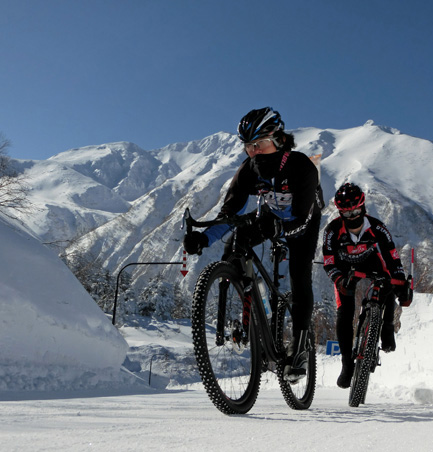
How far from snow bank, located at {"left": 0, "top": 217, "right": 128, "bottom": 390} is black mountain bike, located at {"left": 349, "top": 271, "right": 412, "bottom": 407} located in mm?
6397

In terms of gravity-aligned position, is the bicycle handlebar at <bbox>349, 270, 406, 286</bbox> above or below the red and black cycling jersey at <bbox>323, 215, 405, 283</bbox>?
below

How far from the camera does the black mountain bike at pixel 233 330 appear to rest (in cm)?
300

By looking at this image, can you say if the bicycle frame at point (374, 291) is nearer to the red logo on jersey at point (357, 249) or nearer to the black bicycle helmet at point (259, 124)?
the red logo on jersey at point (357, 249)

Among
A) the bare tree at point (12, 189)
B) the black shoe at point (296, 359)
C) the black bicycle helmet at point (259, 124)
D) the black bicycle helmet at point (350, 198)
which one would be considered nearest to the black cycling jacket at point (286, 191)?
the black bicycle helmet at point (259, 124)

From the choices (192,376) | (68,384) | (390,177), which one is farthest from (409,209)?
(68,384)

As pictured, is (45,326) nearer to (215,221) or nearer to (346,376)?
(346,376)

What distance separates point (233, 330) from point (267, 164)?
121 centimetres

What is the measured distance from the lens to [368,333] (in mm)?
4766

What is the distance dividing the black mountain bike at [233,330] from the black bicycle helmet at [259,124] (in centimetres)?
74

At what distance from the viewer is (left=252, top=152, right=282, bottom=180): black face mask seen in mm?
3703

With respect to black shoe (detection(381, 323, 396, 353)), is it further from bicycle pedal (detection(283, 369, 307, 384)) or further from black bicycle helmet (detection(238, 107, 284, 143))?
black bicycle helmet (detection(238, 107, 284, 143))

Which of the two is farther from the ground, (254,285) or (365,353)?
(254,285)

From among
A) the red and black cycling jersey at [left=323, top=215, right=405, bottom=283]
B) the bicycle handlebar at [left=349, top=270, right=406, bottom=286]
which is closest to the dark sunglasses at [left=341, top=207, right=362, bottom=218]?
the red and black cycling jersey at [left=323, top=215, right=405, bottom=283]

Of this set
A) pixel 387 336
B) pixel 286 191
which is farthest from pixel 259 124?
pixel 387 336
